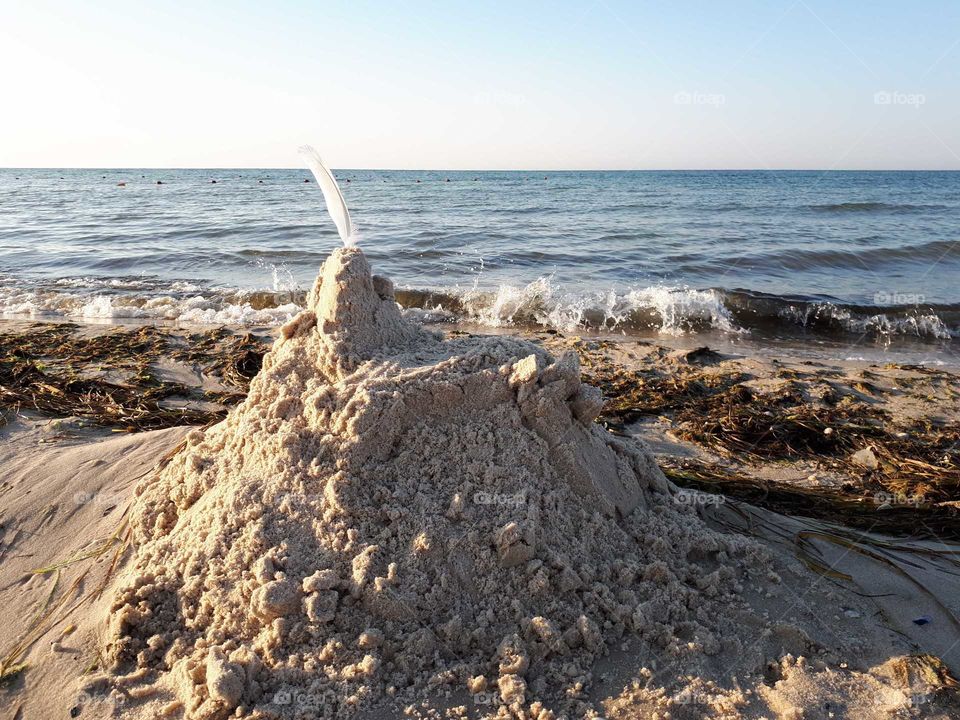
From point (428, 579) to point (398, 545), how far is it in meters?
0.16

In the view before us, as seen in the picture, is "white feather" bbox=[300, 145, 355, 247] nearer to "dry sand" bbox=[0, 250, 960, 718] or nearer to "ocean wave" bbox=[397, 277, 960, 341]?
"dry sand" bbox=[0, 250, 960, 718]

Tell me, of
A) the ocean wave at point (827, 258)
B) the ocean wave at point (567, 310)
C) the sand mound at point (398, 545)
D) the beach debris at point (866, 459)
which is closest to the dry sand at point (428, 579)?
the sand mound at point (398, 545)

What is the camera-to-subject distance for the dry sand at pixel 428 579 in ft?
6.63

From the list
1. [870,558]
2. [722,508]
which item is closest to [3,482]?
[722,508]

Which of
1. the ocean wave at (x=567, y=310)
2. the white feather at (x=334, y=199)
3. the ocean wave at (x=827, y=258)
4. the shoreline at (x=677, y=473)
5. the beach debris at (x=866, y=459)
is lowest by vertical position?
the beach debris at (x=866, y=459)

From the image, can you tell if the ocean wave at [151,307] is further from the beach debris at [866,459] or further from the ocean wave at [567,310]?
the beach debris at [866,459]

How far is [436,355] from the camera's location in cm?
285

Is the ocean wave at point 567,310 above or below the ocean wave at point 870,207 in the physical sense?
below

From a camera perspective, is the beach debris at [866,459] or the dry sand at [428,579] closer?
the dry sand at [428,579]

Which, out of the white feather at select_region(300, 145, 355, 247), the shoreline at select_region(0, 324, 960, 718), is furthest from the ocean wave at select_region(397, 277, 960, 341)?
the white feather at select_region(300, 145, 355, 247)

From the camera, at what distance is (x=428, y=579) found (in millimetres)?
2152

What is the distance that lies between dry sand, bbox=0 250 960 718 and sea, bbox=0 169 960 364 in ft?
17.3

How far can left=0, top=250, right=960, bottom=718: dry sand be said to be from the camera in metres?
2.02

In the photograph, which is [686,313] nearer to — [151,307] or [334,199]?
[334,199]
